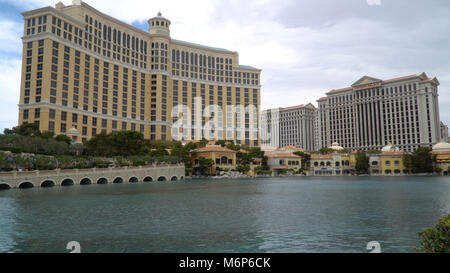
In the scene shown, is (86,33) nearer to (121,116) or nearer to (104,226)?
(121,116)

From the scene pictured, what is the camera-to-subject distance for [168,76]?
508 ft

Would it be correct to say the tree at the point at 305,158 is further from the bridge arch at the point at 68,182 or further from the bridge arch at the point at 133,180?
the bridge arch at the point at 68,182

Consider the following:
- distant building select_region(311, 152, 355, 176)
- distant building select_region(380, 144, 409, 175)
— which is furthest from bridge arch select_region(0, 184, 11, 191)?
distant building select_region(380, 144, 409, 175)

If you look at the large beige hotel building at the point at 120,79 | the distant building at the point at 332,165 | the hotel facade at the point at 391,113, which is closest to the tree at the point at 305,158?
the distant building at the point at 332,165

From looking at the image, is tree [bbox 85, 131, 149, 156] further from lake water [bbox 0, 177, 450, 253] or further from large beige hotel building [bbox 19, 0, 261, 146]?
lake water [bbox 0, 177, 450, 253]

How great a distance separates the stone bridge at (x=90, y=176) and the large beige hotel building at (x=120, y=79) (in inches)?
1575

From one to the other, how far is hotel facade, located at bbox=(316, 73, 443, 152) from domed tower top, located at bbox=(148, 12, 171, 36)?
113 m

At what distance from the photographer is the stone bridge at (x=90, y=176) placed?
185 feet

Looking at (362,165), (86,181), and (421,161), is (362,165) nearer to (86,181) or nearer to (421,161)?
(421,161)

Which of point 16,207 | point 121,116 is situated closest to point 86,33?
point 121,116

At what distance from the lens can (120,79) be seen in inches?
5497

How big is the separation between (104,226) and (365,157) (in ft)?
427

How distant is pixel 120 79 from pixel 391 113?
146 meters
